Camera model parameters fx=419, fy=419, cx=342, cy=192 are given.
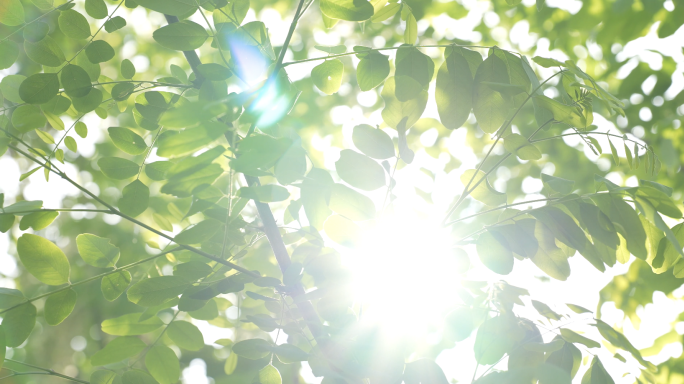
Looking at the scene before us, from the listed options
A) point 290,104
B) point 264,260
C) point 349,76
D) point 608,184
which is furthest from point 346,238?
point 349,76

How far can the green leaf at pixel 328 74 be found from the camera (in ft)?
2.79

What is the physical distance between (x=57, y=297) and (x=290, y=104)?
54 centimetres

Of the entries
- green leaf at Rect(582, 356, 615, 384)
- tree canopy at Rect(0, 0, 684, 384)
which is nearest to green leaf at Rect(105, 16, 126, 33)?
tree canopy at Rect(0, 0, 684, 384)

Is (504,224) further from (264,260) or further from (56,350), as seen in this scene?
(56,350)

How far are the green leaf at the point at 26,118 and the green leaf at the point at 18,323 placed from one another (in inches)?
13.2

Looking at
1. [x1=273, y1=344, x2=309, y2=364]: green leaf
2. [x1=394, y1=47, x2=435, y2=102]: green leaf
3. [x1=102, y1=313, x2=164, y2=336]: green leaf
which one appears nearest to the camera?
[x1=273, y1=344, x2=309, y2=364]: green leaf

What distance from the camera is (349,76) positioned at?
2.92 m

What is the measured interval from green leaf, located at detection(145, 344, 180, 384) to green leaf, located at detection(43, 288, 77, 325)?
175 mm

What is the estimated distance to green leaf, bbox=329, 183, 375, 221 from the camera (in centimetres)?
68

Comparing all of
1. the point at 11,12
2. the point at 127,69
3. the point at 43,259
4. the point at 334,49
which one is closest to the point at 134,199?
the point at 43,259

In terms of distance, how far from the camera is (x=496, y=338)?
79cm

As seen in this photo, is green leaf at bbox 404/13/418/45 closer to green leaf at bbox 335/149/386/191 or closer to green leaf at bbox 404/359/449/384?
green leaf at bbox 335/149/386/191

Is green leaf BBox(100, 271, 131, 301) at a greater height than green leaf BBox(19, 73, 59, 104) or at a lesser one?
lesser

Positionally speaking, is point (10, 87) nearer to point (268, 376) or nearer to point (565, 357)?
point (268, 376)
